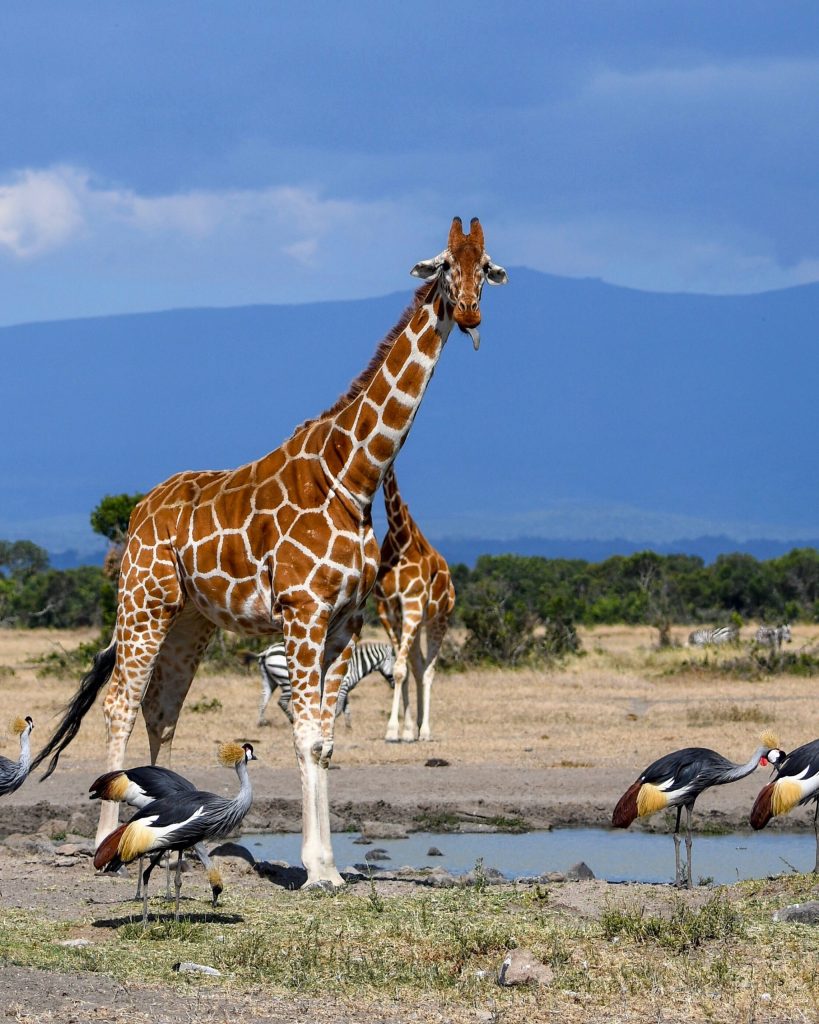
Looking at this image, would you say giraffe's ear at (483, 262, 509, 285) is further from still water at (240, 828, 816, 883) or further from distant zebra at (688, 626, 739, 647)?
distant zebra at (688, 626, 739, 647)

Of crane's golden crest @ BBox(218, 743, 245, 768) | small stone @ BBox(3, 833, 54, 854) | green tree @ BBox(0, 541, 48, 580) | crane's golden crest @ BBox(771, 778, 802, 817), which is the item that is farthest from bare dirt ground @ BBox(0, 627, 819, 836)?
green tree @ BBox(0, 541, 48, 580)

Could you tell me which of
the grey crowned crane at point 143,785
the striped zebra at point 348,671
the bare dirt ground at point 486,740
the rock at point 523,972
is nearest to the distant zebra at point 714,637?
the bare dirt ground at point 486,740

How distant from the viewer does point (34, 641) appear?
40.7 metres

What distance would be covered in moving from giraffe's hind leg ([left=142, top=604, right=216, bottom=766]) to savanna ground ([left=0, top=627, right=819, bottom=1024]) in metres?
1.09

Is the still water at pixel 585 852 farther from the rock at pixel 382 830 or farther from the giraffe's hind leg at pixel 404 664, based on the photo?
the giraffe's hind leg at pixel 404 664

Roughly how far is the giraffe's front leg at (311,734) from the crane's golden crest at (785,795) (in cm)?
273

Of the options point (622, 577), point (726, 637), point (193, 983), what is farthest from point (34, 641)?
point (193, 983)

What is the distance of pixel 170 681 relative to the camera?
40.6 ft

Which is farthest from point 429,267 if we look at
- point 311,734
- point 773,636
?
point 773,636

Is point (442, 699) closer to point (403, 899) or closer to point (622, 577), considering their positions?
point (403, 899)

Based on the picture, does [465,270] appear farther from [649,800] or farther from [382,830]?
[382,830]

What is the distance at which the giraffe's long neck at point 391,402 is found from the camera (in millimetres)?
11070

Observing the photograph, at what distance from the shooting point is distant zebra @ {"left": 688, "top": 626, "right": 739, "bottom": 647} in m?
34.8

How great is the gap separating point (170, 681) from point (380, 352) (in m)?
2.96
